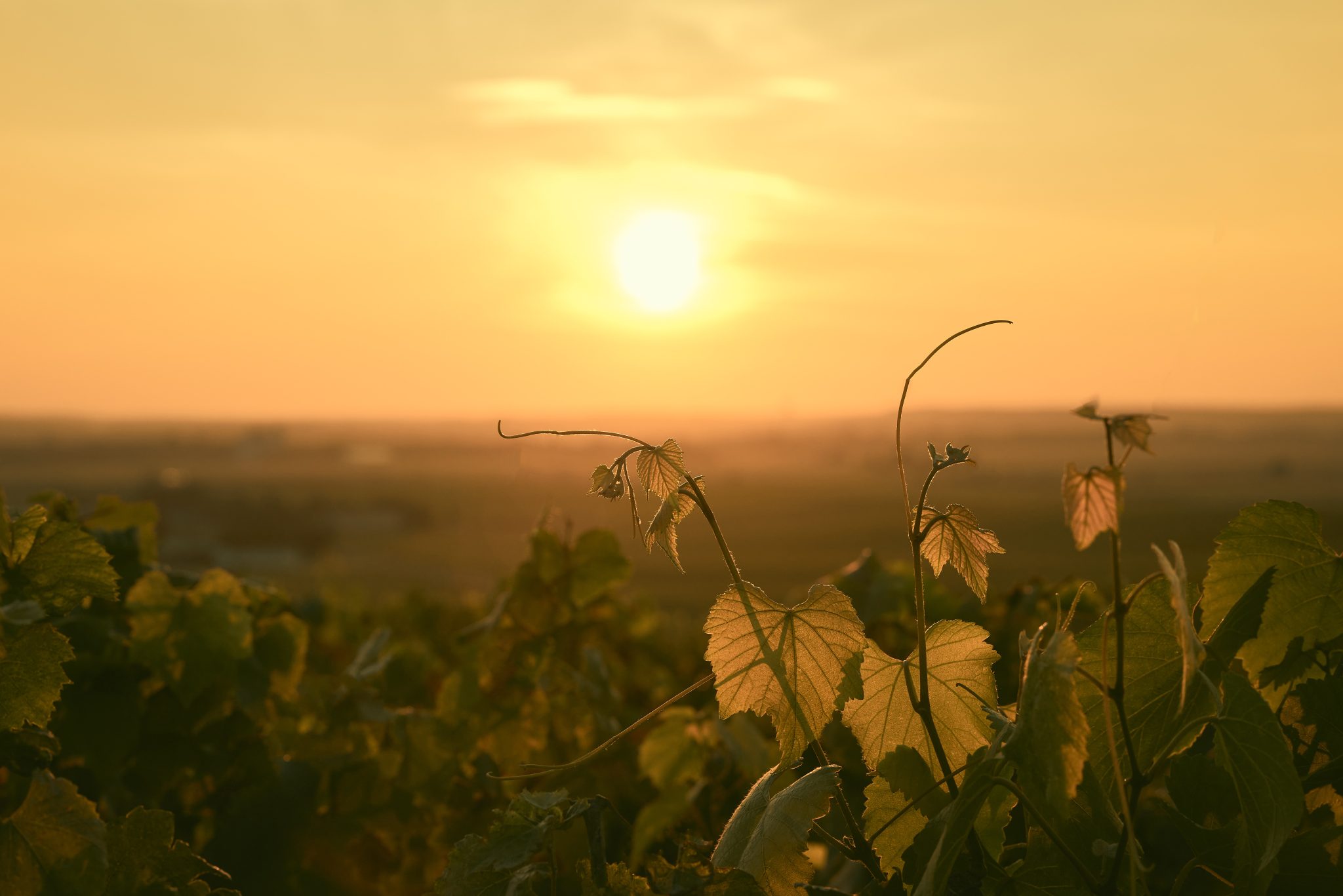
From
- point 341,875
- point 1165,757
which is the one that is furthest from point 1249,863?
point 341,875

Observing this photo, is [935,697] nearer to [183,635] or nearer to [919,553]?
[919,553]

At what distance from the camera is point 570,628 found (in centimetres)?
352

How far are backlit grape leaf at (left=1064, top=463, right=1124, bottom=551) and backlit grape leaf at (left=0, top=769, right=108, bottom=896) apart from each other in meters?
1.36

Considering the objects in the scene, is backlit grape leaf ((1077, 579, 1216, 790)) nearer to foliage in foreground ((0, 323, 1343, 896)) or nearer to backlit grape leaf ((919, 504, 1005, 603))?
foliage in foreground ((0, 323, 1343, 896))

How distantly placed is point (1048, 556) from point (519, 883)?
3809 centimetres

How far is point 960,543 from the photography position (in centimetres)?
122

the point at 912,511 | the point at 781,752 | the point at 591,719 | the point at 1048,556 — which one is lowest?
the point at 1048,556

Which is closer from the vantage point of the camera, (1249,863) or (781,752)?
(1249,863)

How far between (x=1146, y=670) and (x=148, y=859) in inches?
52.2

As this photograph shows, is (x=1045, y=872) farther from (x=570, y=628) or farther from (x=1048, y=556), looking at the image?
(x=1048, y=556)

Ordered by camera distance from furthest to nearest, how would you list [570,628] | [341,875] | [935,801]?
1. [570,628]
2. [341,875]
3. [935,801]

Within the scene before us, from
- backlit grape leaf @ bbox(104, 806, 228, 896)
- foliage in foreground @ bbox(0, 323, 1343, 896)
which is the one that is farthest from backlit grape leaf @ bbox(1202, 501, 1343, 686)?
backlit grape leaf @ bbox(104, 806, 228, 896)

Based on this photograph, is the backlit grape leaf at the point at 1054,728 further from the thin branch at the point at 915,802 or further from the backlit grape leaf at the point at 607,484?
the backlit grape leaf at the point at 607,484

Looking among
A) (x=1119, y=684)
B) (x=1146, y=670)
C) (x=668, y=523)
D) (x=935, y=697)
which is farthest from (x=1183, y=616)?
(x=668, y=523)
